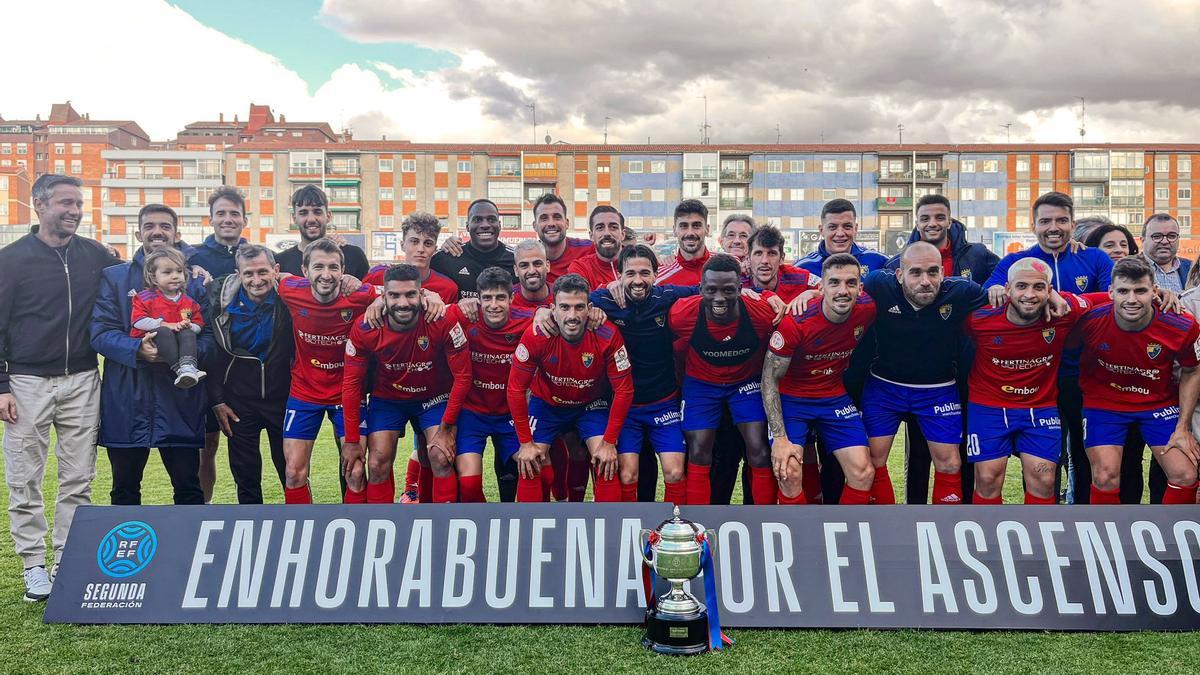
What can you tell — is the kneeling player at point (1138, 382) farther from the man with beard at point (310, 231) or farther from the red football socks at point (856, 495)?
the man with beard at point (310, 231)

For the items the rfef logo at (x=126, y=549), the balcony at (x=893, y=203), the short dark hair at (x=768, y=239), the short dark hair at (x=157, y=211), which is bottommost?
the rfef logo at (x=126, y=549)

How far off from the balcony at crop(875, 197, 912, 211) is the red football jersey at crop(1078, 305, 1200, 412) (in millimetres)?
59443

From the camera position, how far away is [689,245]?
5602mm

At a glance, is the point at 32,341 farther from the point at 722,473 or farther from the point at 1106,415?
the point at 1106,415

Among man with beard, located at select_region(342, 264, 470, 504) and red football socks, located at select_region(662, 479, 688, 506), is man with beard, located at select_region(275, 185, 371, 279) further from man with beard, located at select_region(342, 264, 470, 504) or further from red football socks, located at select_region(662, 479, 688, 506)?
red football socks, located at select_region(662, 479, 688, 506)

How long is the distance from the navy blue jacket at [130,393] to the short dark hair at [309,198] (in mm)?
1121

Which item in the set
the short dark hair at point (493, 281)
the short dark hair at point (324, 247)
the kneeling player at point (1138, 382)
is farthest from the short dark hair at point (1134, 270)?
the short dark hair at point (324, 247)

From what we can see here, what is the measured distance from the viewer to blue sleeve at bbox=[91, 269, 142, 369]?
15.6 ft

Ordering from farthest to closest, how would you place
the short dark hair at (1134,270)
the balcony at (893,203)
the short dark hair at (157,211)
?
the balcony at (893,203), the short dark hair at (157,211), the short dark hair at (1134,270)

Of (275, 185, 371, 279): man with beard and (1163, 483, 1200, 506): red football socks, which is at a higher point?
(275, 185, 371, 279): man with beard

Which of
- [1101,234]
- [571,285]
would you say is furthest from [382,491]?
[1101,234]

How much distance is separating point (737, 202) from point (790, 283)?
5805 centimetres

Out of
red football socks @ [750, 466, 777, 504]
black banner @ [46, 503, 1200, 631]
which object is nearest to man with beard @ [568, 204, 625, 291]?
red football socks @ [750, 466, 777, 504]

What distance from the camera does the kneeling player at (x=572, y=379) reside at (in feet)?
15.6
